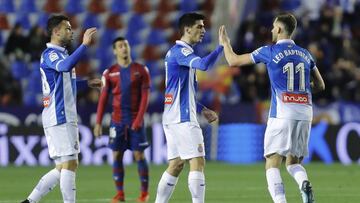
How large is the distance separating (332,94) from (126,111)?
32.7ft

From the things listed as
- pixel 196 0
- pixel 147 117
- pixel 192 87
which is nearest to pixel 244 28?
pixel 196 0

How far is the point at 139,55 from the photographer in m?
26.0

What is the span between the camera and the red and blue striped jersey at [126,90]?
14.4 m

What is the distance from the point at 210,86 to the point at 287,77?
42.4 ft

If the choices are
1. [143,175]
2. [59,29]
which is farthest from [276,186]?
[143,175]

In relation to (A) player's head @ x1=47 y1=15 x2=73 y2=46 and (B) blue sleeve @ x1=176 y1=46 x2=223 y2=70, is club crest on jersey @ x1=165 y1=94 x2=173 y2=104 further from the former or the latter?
(A) player's head @ x1=47 y1=15 x2=73 y2=46

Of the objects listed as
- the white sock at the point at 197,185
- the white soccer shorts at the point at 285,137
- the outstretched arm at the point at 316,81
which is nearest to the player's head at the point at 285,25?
the outstretched arm at the point at 316,81

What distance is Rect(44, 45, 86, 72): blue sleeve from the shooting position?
10.4m

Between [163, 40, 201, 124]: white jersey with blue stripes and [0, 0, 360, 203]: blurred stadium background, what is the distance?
4.39 m

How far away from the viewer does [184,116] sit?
1097 centimetres

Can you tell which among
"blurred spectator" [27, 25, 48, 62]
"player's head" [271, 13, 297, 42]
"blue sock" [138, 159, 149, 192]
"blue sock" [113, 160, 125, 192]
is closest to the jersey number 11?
"player's head" [271, 13, 297, 42]

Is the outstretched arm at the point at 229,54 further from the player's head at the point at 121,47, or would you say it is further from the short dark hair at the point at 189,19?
the player's head at the point at 121,47

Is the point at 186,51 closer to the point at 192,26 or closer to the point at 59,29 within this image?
the point at 192,26

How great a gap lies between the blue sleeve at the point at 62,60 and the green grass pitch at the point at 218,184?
2.83 meters
